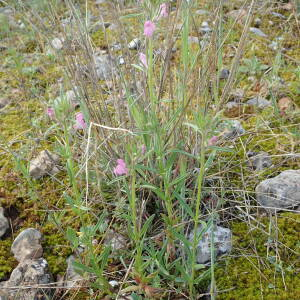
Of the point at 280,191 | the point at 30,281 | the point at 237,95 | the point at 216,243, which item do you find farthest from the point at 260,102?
the point at 30,281

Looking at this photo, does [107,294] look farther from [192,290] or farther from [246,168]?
[246,168]

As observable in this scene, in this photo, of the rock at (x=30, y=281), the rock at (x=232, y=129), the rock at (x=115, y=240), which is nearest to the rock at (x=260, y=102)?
the rock at (x=232, y=129)

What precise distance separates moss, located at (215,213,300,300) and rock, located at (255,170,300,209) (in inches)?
2.2

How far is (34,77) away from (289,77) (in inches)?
58.4

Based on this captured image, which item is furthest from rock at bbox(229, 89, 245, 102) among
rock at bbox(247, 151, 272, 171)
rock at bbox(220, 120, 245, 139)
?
rock at bbox(247, 151, 272, 171)

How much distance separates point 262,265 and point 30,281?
0.74 metres

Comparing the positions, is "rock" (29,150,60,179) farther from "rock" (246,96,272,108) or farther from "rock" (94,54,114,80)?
"rock" (246,96,272,108)

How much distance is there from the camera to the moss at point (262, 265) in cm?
122

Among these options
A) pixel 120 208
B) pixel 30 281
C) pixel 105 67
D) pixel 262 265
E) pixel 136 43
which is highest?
pixel 136 43

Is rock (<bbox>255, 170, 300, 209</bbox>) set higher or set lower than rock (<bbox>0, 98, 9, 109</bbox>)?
lower

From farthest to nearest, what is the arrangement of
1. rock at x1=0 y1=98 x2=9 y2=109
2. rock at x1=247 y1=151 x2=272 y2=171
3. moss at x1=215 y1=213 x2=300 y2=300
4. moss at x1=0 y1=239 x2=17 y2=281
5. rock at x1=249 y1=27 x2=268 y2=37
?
rock at x1=249 y1=27 x2=268 y2=37
rock at x1=0 y1=98 x2=9 y2=109
rock at x1=247 y1=151 x2=272 y2=171
moss at x1=0 y1=239 x2=17 y2=281
moss at x1=215 y1=213 x2=300 y2=300

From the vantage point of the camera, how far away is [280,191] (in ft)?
4.73

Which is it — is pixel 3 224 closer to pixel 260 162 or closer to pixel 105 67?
pixel 105 67

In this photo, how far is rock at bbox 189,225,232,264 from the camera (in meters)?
1.29
